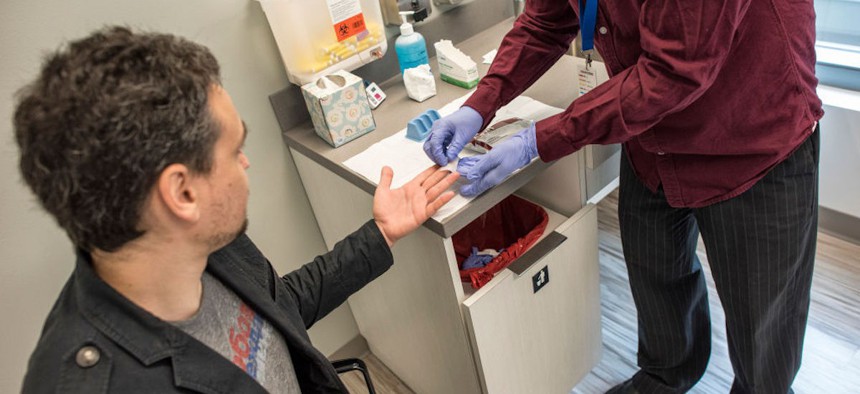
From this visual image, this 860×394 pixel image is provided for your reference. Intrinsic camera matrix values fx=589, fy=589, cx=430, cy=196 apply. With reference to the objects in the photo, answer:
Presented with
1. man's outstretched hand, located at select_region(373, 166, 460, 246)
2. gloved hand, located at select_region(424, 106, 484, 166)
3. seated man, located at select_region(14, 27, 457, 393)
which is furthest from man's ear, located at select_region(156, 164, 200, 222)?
gloved hand, located at select_region(424, 106, 484, 166)

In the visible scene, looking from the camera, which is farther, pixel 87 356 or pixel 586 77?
pixel 586 77

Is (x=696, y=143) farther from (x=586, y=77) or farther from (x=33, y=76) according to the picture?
(x=33, y=76)

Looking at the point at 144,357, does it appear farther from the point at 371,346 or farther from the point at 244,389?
the point at 371,346

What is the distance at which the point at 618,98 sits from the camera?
0.98 m

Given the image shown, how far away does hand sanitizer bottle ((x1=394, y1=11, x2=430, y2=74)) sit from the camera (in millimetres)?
1535

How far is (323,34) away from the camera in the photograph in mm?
1469

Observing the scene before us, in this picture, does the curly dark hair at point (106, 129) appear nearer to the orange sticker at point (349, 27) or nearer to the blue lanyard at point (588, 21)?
the blue lanyard at point (588, 21)

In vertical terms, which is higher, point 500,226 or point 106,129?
point 106,129

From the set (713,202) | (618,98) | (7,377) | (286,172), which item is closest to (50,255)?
(7,377)

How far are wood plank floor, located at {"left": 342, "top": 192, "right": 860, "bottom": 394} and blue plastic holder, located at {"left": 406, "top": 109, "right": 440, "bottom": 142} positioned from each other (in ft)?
2.97

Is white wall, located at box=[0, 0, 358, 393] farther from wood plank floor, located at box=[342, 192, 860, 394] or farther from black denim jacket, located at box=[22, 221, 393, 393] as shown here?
wood plank floor, located at box=[342, 192, 860, 394]

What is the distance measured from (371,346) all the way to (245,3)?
3.77 feet

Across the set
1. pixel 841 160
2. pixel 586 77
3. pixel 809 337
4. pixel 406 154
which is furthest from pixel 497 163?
pixel 841 160

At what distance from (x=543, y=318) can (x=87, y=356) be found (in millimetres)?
1017
